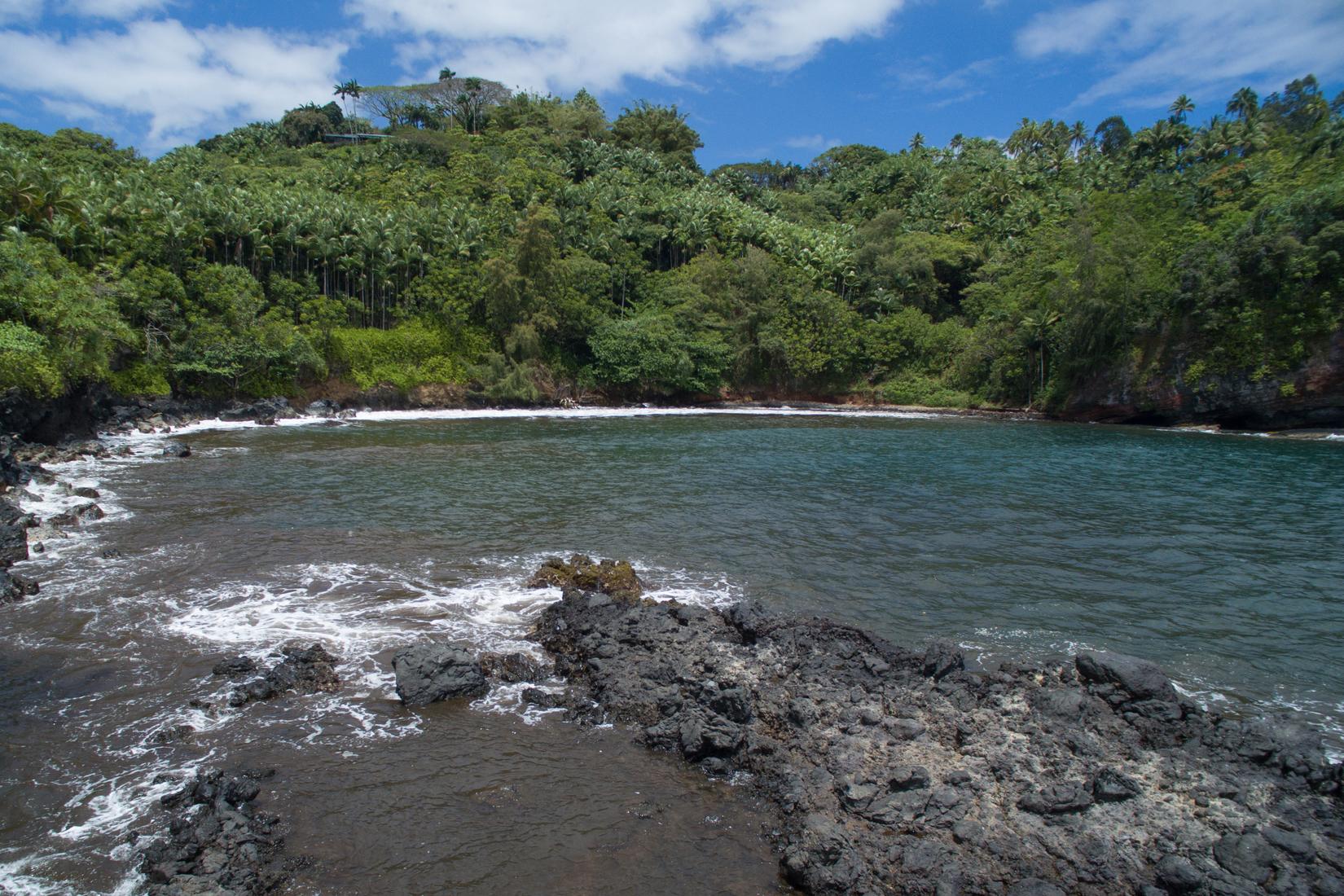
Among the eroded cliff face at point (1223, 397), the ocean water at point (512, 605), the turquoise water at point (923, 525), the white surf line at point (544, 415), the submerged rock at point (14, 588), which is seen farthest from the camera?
the eroded cliff face at point (1223, 397)

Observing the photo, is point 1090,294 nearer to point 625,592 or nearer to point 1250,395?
point 1250,395

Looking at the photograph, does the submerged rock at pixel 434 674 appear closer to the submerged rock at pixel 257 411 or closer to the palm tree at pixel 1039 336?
the submerged rock at pixel 257 411

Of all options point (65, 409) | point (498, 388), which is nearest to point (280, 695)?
point (65, 409)

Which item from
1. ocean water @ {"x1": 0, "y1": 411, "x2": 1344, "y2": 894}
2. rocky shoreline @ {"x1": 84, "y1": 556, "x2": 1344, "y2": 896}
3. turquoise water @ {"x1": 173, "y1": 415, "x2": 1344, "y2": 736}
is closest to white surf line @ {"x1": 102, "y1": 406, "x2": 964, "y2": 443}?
turquoise water @ {"x1": 173, "y1": 415, "x2": 1344, "y2": 736}

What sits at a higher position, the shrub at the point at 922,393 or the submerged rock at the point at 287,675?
the shrub at the point at 922,393

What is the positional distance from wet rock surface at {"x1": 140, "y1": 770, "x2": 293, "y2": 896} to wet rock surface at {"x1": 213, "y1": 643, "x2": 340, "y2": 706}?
2170 millimetres

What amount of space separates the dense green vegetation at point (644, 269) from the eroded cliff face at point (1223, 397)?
0.70 m

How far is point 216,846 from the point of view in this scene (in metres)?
6.82

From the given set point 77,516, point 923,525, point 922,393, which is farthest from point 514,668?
point 922,393

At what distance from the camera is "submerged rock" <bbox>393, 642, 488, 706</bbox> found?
9.91m

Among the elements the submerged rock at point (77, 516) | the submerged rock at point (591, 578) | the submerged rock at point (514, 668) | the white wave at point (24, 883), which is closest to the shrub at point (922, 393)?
the submerged rock at point (591, 578)

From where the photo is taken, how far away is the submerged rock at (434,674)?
991 centimetres

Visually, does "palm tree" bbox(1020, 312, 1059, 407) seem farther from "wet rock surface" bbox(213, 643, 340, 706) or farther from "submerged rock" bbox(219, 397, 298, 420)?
"wet rock surface" bbox(213, 643, 340, 706)

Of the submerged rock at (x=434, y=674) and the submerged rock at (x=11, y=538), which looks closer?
the submerged rock at (x=434, y=674)
